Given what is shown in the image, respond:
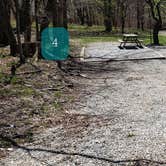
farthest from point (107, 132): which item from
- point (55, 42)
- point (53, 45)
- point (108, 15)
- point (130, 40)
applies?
point (108, 15)

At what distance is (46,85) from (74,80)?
127cm

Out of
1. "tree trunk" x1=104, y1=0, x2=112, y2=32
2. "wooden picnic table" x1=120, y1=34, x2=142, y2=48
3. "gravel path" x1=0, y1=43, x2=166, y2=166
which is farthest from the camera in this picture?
"tree trunk" x1=104, y1=0, x2=112, y2=32

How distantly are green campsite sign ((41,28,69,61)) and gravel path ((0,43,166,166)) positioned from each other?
4294 millimetres

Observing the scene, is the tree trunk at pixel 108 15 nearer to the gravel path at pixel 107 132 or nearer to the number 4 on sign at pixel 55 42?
the number 4 on sign at pixel 55 42

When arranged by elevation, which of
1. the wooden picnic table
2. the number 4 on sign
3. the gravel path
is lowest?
the gravel path

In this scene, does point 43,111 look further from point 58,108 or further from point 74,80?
point 74,80

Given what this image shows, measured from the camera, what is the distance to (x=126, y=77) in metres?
11.0

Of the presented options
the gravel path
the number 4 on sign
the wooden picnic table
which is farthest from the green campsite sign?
the gravel path

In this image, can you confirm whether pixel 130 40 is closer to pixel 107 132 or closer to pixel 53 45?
pixel 53 45

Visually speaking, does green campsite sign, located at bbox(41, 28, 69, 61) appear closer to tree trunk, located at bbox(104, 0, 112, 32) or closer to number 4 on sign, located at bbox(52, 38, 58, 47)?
number 4 on sign, located at bbox(52, 38, 58, 47)

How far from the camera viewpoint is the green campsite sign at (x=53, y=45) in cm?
1398

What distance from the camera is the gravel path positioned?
483 centimetres

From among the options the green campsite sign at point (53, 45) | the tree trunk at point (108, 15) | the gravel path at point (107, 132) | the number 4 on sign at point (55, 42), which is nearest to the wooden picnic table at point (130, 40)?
the green campsite sign at point (53, 45)

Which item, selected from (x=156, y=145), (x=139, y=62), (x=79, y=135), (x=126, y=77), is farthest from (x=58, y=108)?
(x=139, y=62)
